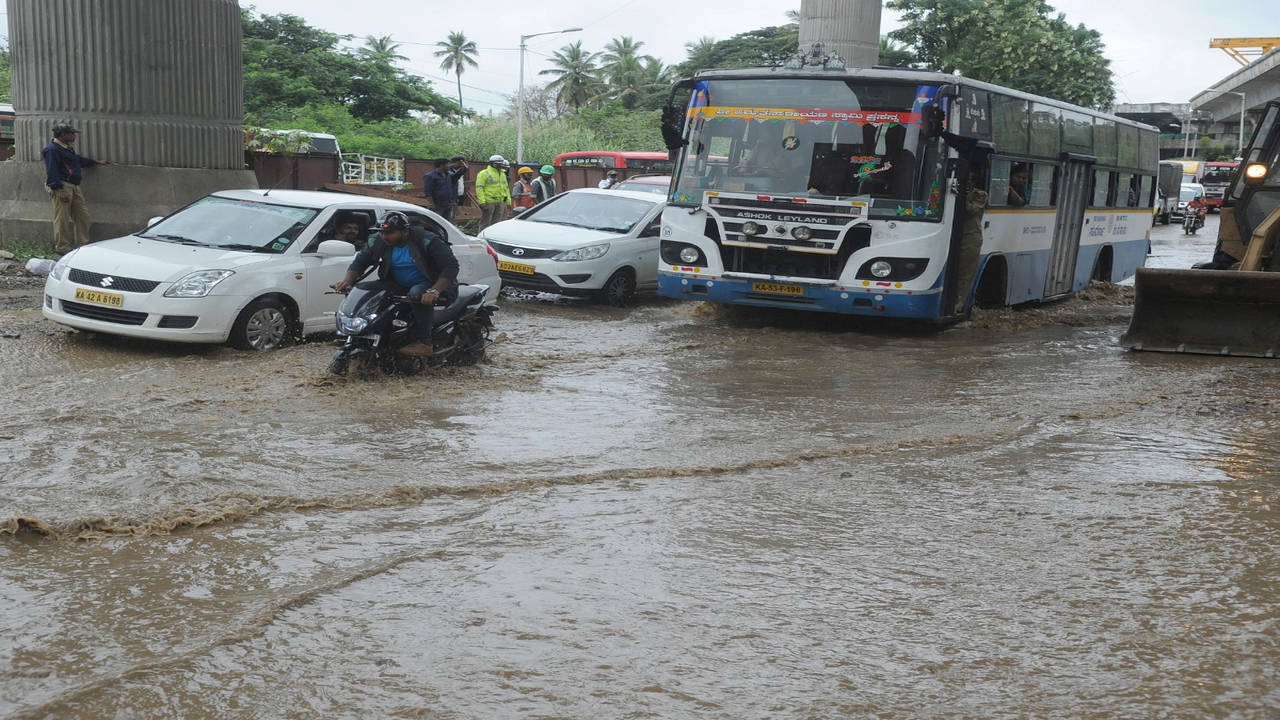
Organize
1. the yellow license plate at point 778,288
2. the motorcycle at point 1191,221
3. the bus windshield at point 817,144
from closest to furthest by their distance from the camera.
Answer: the bus windshield at point 817,144
the yellow license plate at point 778,288
the motorcycle at point 1191,221

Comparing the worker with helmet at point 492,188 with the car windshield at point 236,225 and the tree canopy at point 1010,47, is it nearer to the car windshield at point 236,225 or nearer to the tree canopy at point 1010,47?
the car windshield at point 236,225

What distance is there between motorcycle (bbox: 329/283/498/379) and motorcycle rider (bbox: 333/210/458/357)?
9 centimetres

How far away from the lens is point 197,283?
9797 millimetres

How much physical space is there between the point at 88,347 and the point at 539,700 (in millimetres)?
7702

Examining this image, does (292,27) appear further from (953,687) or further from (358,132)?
(953,687)

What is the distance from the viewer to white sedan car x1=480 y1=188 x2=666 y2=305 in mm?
14867

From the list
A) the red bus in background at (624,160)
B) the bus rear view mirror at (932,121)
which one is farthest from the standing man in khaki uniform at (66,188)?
the red bus in background at (624,160)

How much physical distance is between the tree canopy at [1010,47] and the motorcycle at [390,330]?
4615 cm

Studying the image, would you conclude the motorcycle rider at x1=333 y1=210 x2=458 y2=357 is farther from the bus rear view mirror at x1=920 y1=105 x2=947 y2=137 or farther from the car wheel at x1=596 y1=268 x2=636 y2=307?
the car wheel at x1=596 y1=268 x2=636 y2=307

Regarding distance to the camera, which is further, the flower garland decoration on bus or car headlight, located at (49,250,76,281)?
the flower garland decoration on bus

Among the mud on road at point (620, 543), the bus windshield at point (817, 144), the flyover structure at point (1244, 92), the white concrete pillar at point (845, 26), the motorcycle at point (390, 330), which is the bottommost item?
the mud on road at point (620, 543)

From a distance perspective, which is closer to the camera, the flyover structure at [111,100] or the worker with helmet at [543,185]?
the flyover structure at [111,100]

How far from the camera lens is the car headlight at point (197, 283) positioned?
973 cm

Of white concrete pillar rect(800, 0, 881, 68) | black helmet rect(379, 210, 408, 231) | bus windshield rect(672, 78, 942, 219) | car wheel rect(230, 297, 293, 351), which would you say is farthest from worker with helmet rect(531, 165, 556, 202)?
black helmet rect(379, 210, 408, 231)
